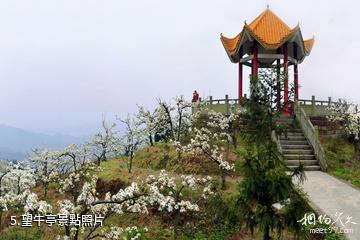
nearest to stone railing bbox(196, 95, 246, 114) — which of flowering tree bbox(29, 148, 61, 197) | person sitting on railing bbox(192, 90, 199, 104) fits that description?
person sitting on railing bbox(192, 90, 199, 104)

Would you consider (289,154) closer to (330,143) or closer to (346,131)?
(330,143)

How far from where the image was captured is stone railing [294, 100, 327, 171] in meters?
23.9

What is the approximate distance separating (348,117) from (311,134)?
4.64 metres

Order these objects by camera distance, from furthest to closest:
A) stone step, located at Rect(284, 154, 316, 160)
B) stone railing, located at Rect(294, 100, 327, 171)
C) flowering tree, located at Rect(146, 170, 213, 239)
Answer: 1. stone step, located at Rect(284, 154, 316, 160)
2. stone railing, located at Rect(294, 100, 327, 171)
3. flowering tree, located at Rect(146, 170, 213, 239)

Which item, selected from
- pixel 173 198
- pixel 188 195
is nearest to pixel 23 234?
pixel 188 195

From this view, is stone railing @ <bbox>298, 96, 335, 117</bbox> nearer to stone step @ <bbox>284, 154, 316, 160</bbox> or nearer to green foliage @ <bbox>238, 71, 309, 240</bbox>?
stone step @ <bbox>284, 154, 316, 160</bbox>

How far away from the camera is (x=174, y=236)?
16.1 meters

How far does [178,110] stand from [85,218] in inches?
698

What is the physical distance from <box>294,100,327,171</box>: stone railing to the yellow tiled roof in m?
4.92

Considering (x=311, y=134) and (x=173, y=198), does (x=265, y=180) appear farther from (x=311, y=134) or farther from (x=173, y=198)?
(x=311, y=134)

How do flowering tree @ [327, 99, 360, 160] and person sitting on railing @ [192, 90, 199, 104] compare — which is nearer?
flowering tree @ [327, 99, 360, 160]

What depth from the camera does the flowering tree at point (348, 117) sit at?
2725 centimetres

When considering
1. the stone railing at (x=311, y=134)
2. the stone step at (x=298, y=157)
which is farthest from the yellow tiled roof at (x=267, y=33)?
A: the stone step at (x=298, y=157)

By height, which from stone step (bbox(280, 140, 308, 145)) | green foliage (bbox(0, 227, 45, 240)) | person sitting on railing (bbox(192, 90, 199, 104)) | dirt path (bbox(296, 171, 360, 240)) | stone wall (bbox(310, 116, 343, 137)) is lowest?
green foliage (bbox(0, 227, 45, 240))
